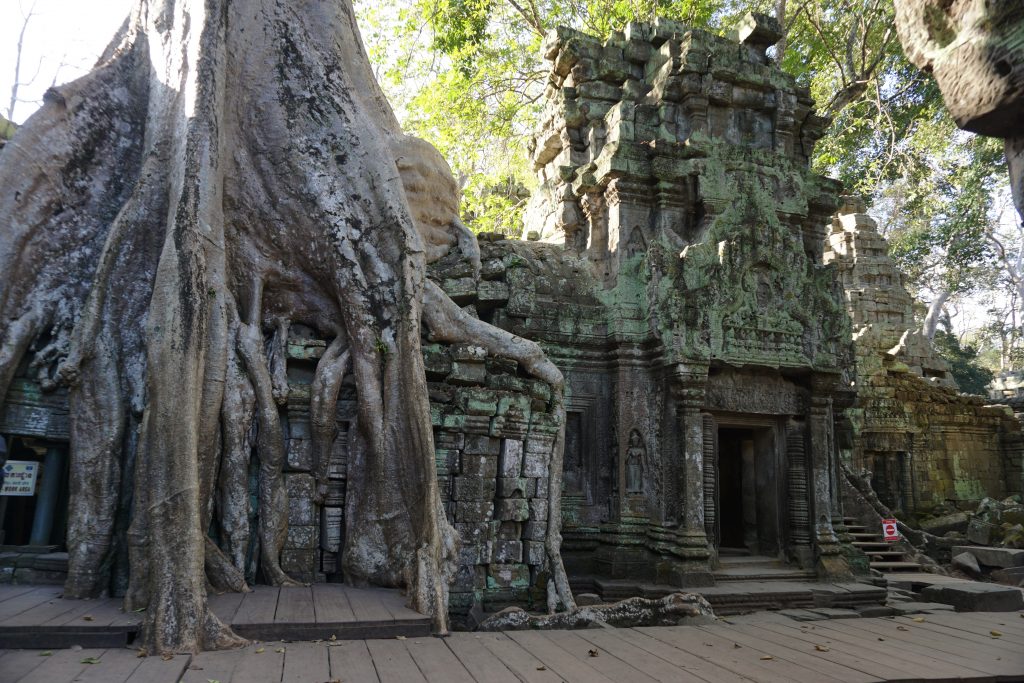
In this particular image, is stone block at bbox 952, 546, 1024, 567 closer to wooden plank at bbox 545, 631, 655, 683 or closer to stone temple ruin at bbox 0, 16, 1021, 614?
stone temple ruin at bbox 0, 16, 1021, 614

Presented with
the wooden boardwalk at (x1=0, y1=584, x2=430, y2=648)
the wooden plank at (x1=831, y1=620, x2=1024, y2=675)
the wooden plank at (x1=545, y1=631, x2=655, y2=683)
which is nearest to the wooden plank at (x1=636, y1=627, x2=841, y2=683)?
the wooden plank at (x1=545, y1=631, x2=655, y2=683)

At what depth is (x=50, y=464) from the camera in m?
4.38

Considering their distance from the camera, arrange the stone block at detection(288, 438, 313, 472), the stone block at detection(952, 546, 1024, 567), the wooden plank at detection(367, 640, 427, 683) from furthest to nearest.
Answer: the stone block at detection(952, 546, 1024, 567), the stone block at detection(288, 438, 313, 472), the wooden plank at detection(367, 640, 427, 683)

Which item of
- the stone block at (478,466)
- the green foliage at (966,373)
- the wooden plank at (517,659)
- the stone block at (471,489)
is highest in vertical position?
the green foliage at (966,373)

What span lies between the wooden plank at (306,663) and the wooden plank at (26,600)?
3.87 ft

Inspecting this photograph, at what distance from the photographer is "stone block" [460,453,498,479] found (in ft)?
16.5

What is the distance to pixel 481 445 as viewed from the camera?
5.12 meters

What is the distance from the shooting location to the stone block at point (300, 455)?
4344 millimetres

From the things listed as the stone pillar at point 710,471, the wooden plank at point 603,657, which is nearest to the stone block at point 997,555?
the stone pillar at point 710,471

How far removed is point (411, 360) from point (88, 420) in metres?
1.74

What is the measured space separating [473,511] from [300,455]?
1249mm

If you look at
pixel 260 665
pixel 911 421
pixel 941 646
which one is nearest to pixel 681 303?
pixel 941 646

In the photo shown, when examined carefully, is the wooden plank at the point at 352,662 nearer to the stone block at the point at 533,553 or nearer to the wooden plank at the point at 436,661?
the wooden plank at the point at 436,661

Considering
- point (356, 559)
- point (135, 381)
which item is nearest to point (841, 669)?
point (356, 559)
